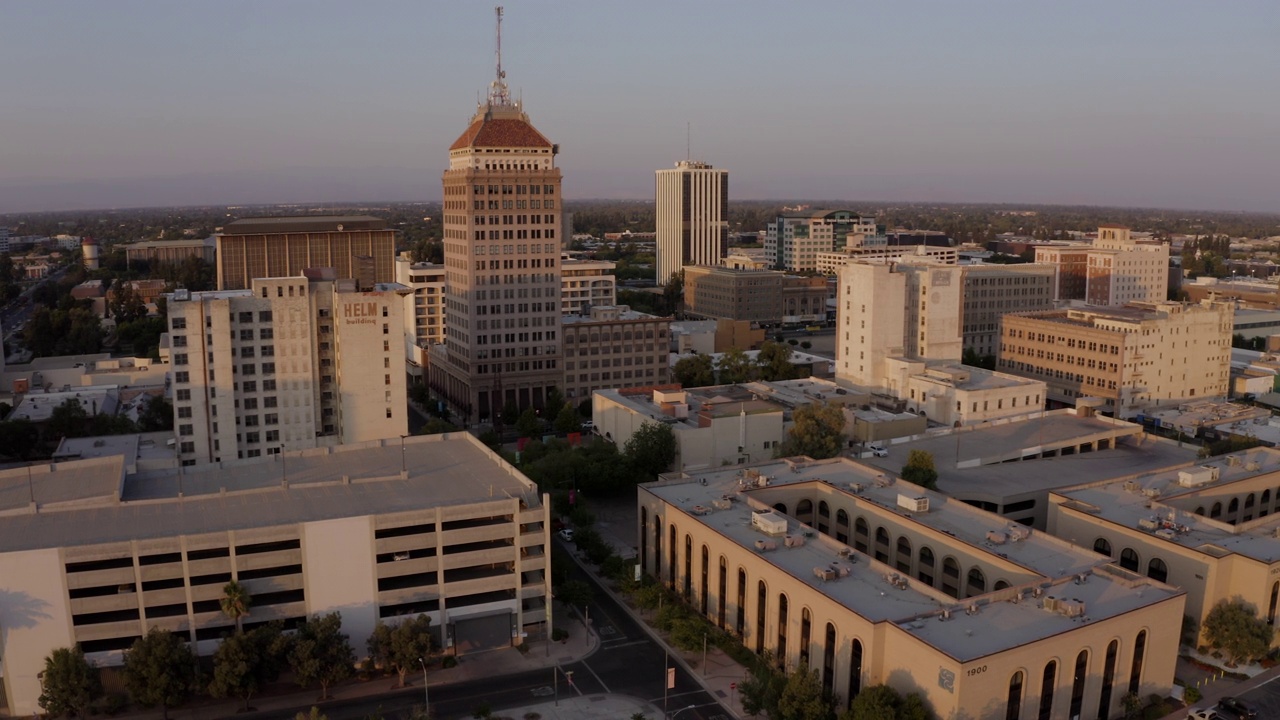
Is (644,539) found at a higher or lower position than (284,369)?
lower

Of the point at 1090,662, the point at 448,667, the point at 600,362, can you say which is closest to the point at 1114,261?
the point at 600,362

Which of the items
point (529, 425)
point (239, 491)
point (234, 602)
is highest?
point (239, 491)

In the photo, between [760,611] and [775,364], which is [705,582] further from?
[775,364]

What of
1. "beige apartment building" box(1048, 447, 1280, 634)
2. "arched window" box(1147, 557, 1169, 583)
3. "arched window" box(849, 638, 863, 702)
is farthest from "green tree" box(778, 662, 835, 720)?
"beige apartment building" box(1048, 447, 1280, 634)

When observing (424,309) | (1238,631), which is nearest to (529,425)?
(424,309)

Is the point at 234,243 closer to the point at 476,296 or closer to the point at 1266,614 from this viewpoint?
the point at 476,296

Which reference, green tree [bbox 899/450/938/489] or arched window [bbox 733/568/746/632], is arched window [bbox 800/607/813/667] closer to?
arched window [bbox 733/568/746/632]
